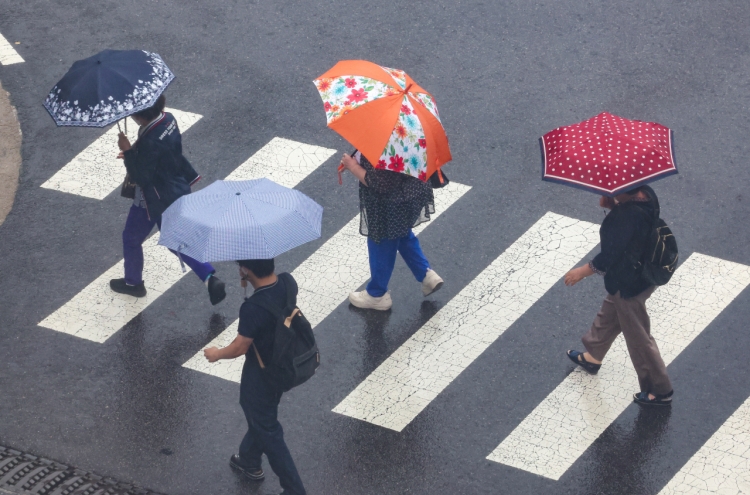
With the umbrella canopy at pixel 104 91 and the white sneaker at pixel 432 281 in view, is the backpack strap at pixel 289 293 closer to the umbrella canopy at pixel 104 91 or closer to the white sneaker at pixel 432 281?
the umbrella canopy at pixel 104 91

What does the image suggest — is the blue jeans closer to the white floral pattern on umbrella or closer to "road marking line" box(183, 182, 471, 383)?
"road marking line" box(183, 182, 471, 383)

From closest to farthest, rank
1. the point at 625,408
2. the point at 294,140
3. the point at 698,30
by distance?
the point at 625,408 < the point at 294,140 < the point at 698,30

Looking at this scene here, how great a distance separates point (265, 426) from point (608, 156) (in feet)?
8.81


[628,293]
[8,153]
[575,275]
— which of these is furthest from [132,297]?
[628,293]

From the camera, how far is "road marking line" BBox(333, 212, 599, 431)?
24.2 feet

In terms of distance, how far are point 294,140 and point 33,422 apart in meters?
3.95

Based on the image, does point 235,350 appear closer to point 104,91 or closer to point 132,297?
point 104,91

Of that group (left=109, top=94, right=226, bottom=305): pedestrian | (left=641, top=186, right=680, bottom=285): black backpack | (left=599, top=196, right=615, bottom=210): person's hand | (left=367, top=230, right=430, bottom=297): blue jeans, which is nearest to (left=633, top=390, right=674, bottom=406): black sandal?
(left=641, top=186, right=680, bottom=285): black backpack

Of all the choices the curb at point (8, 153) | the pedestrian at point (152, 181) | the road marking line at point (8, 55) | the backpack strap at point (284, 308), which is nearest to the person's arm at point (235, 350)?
the backpack strap at point (284, 308)

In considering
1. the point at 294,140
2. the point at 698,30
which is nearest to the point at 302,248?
the point at 294,140

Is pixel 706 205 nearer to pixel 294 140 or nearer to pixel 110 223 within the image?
pixel 294 140

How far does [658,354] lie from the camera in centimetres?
711

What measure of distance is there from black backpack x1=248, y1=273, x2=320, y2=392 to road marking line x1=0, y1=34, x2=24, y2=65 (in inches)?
263

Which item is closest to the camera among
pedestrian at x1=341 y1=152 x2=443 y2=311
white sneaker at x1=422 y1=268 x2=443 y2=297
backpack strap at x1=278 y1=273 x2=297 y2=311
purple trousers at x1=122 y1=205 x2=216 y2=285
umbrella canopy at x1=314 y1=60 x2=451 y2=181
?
backpack strap at x1=278 y1=273 x2=297 y2=311
